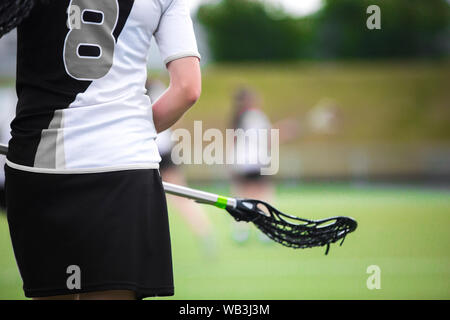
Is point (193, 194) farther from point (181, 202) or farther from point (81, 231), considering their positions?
point (181, 202)

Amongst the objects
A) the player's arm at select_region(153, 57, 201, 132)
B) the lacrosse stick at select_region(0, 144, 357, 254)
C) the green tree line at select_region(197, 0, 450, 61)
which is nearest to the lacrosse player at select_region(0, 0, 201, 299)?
the player's arm at select_region(153, 57, 201, 132)

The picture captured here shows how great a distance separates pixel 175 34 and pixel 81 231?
2.37 feet

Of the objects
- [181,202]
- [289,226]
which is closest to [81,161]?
[289,226]

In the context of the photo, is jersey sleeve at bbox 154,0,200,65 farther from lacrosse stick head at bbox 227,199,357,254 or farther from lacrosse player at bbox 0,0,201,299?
lacrosse stick head at bbox 227,199,357,254

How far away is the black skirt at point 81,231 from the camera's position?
7.57ft

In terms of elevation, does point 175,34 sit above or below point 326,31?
below

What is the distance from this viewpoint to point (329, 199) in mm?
15891

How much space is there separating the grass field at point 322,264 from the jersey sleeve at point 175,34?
3.33 m

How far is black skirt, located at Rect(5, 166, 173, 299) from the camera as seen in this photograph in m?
2.31

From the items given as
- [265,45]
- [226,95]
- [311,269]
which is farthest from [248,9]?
[311,269]

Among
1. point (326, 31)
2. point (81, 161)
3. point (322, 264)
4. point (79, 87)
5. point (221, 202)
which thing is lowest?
point (322, 264)

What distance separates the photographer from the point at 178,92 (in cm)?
249

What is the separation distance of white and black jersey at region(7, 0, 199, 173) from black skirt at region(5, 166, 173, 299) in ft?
0.16

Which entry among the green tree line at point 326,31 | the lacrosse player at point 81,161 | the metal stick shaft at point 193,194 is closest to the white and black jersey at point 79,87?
the lacrosse player at point 81,161
